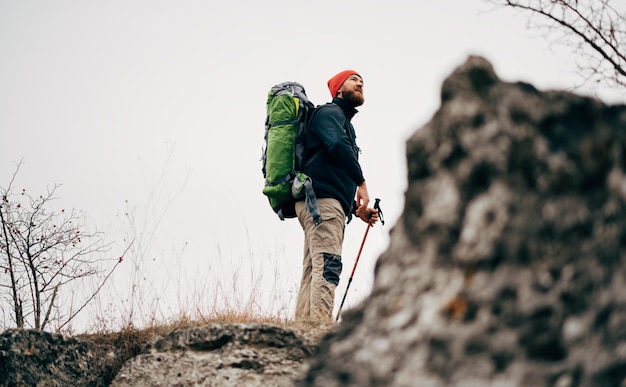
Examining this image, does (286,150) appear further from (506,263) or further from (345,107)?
(506,263)

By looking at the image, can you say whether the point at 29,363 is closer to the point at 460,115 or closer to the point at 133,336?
the point at 133,336

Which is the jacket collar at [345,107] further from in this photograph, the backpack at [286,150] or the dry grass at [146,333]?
the dry grass at [146,333]

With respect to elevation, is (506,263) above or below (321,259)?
below

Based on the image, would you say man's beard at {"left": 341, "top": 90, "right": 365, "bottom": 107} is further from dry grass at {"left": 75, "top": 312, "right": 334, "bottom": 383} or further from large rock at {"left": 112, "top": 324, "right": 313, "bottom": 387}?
large rock at {"left": 112, "top": 324, "right": 313, "bottom": 387}

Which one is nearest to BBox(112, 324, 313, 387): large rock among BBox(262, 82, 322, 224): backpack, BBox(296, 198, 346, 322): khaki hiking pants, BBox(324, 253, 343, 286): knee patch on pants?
BBox(296, 198, 346, 322): khaki hiking pants

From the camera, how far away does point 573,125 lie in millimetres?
1826

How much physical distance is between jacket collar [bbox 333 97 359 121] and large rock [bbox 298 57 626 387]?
4.61 metres

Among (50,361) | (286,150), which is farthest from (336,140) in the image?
(50,361)

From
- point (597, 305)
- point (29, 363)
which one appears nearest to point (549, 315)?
point (597, 305)

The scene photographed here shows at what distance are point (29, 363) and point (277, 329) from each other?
159 cm

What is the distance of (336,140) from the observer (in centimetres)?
586

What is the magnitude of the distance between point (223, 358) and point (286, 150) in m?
2.13

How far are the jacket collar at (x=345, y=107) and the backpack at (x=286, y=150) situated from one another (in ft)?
1.15

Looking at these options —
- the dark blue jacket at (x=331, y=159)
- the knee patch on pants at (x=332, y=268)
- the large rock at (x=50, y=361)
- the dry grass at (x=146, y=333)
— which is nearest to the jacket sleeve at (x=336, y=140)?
the dark blue jacket at (x=331, y=159)
